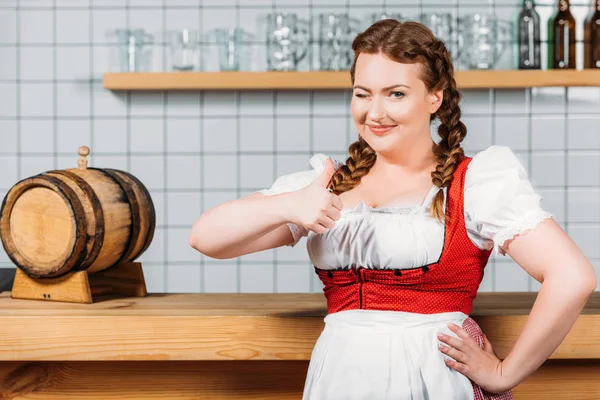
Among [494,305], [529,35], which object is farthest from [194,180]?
[494,305]

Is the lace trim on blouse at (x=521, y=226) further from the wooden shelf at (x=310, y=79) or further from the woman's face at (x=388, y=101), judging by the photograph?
the wooden shelf at (x=310, y=79)

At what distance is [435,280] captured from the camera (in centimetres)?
129

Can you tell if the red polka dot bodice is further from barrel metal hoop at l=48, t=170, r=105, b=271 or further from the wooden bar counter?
barrel metal hoop at l=48, t=170, r=105, b=271

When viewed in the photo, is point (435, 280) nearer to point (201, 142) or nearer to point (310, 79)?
point (310, 79)

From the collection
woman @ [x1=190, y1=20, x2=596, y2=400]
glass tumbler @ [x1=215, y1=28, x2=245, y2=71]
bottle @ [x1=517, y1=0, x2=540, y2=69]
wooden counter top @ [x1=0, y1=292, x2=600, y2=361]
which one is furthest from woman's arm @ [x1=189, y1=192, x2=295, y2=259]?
bottle @ [x1=517, y1=0, x2=540, y2=69]

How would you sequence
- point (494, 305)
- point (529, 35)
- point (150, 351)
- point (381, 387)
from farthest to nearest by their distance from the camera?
point (529, 35), point (494, 305), point (150, 351), point (381, 387)

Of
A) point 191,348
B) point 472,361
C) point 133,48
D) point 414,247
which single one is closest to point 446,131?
A: point 414,247

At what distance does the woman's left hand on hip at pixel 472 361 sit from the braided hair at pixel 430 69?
202mm

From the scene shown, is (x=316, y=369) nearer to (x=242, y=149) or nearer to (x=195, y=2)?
(x=242, y=149)

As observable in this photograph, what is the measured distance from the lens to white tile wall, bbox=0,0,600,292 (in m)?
2.96

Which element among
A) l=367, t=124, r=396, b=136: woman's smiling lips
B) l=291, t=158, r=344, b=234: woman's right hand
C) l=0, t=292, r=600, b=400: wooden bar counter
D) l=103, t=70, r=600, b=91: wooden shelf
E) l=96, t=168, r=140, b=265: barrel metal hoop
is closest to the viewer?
l=291, t=158, r=344, b=234: woman's right hand

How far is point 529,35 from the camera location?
2871 millimetres

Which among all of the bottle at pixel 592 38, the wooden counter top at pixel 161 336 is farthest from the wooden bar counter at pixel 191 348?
the bottle at pixel 592 38

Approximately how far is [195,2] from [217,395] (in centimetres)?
175
